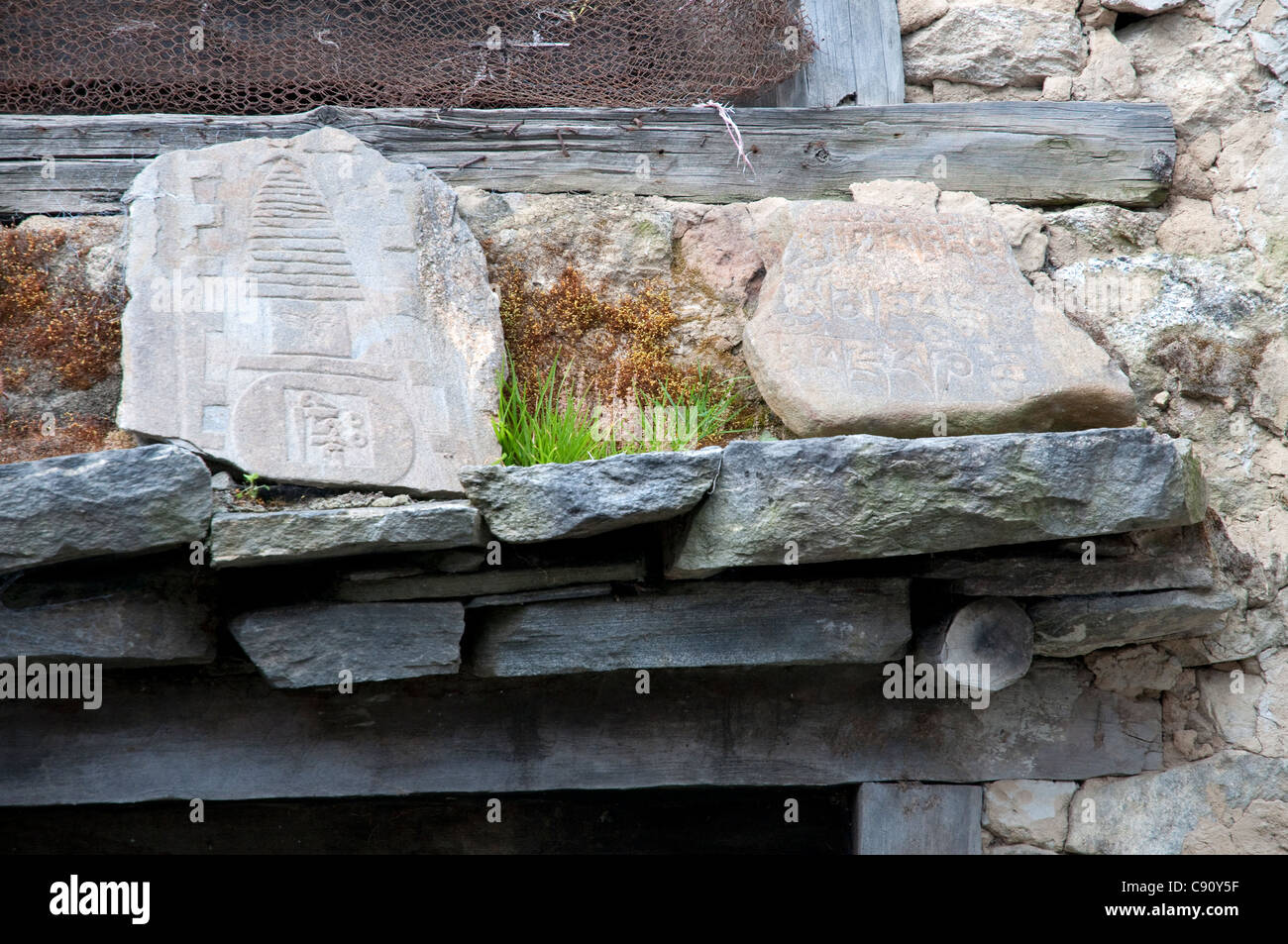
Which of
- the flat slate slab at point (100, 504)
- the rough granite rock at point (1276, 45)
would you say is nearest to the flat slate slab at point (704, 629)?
the flat slate slab at point (100, 504)

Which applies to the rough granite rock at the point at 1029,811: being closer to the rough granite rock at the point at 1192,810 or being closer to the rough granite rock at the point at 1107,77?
the rough granite rock at the point at 1192,810

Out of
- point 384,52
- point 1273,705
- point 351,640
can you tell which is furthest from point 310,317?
point 1273,705

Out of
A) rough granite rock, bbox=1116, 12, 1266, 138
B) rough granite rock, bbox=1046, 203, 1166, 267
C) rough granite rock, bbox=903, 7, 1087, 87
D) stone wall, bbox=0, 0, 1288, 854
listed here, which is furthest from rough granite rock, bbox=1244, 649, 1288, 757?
rough granite rock, bbox=903, 7, 1087, 87

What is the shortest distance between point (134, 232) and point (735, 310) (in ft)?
5.36

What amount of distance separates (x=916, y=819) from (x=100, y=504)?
7.43ft

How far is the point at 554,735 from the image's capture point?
319 centimetres

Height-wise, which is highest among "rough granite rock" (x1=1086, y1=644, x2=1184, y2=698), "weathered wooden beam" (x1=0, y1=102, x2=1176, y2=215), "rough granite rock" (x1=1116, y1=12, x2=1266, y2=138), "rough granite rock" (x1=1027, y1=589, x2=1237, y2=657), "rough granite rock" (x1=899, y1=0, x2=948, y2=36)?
"rough granite rock" (x1=899, y1=0, x2=948, y2=36)

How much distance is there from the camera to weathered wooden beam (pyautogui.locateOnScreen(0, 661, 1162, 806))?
2.94m

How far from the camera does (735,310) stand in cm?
349

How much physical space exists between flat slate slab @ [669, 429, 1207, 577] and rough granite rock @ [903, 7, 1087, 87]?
5.45ft

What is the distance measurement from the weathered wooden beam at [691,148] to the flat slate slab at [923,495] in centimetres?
133

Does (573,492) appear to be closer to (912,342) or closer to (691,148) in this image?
(912,342)

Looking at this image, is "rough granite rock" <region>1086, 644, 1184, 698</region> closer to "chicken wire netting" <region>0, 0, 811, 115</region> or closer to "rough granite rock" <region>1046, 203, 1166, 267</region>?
"rough granite rock" <region>1046, 203, 1166, 267</region>

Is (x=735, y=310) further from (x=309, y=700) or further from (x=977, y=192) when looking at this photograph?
(x=309, y=700)
